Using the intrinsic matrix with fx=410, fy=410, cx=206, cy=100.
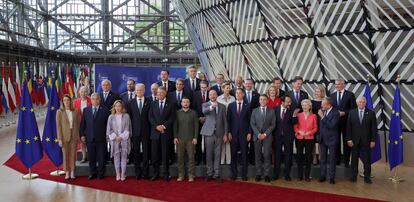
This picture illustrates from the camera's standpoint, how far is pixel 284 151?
362 inches

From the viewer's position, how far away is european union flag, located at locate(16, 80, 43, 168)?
9562 mm

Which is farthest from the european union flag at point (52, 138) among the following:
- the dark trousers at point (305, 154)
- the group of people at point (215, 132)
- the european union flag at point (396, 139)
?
the european union flag at point (396, 139)

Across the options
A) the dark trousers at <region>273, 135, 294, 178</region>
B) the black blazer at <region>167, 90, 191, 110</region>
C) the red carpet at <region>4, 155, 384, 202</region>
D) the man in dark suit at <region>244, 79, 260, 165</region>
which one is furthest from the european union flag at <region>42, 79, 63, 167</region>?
Result: the dark trousers at <region>273, 135, 294, 178</region>

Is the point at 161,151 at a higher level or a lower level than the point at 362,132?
lower

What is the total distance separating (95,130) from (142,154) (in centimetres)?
118

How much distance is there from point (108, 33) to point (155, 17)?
577 cm

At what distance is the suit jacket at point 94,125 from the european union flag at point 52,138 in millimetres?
1043

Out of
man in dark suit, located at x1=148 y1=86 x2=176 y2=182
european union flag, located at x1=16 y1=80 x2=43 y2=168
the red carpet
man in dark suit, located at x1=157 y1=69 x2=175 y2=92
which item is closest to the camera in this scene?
the red carpet

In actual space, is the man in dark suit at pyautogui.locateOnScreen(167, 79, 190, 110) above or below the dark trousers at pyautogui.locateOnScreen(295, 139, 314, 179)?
above

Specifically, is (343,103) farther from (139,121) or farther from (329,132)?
(139,121)

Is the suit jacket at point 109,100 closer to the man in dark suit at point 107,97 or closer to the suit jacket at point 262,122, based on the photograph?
the man in dark suit at point 107,97

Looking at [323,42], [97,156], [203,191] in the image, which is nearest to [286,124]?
[203,191]

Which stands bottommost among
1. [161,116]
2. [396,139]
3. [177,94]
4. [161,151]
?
[161,151]

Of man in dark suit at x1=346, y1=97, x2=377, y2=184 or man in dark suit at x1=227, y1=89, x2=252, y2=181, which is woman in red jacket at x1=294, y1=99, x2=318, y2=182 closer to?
man in dark suit at x1=346, y1=97, x2=377, y2=184
